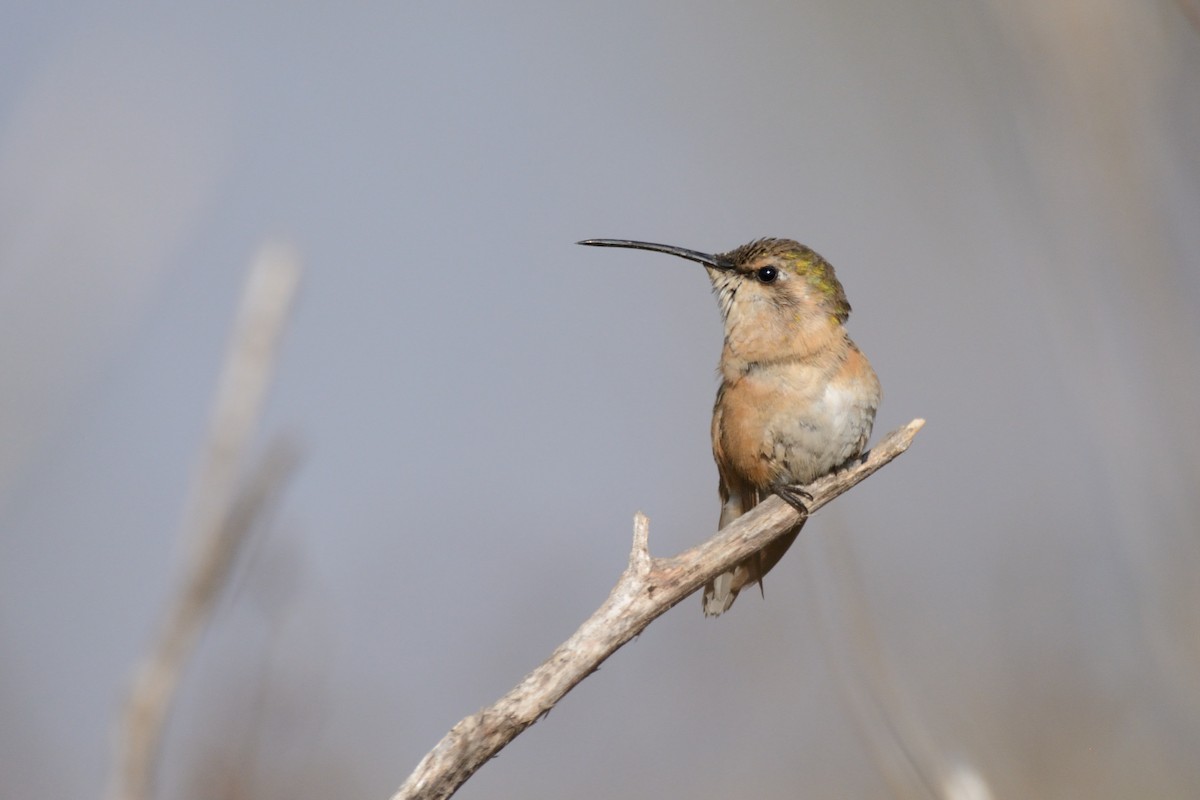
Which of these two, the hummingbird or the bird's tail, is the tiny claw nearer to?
the hummingbird

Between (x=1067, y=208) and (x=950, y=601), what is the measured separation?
15.7ft

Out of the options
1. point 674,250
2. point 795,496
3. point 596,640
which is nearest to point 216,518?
point 596,640

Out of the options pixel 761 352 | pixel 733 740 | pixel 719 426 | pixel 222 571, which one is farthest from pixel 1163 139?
Answer: pixel 733 740

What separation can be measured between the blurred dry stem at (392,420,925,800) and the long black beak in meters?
1.36

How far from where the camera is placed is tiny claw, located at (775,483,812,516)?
3.34 m

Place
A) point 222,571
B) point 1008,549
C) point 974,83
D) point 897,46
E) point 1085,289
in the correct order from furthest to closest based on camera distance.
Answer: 1. point 897,46
2. point 1008,549
3. point 974,83
4. point 1085,289
5. point 222,571

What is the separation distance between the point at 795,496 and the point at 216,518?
72.9 inches

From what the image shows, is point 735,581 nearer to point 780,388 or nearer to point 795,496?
A: point 795,496

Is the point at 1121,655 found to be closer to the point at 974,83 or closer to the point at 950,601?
the point at 950,601

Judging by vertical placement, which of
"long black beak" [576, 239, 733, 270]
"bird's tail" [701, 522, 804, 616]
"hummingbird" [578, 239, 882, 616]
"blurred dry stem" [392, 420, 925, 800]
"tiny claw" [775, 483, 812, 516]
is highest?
"long black beak" [576, 239, 733, 270]

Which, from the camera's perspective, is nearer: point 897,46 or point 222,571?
point 222,571

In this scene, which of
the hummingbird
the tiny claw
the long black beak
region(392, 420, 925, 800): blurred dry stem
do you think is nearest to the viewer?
region(392, 420, 925, 800): blurred dry stem

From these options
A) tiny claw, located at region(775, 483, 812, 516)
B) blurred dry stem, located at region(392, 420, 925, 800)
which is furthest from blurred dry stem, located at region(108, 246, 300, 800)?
tiny claw, located at region(775, 483, 812, 516)

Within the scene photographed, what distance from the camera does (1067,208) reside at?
3273 mm
